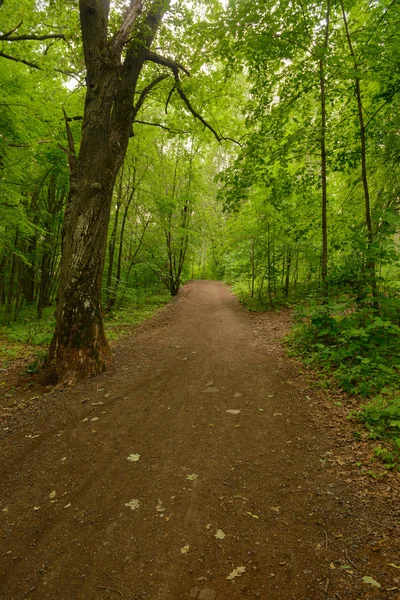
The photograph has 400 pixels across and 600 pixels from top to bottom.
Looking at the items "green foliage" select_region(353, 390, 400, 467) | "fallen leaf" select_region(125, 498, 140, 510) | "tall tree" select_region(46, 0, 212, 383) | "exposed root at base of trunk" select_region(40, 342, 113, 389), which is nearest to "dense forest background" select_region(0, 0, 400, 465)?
"green foliage" select_region(353, 390, 400, 467)

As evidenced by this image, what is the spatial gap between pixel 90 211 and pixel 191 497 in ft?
17.0

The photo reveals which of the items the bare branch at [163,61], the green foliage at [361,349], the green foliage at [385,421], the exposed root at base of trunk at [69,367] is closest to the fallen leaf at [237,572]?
the green foliage at [385,421]

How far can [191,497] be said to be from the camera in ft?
9.80

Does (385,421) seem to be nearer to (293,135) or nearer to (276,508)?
(276,508)

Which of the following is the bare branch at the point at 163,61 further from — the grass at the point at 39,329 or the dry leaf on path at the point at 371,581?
the dry leaf on path at the point at 371,581

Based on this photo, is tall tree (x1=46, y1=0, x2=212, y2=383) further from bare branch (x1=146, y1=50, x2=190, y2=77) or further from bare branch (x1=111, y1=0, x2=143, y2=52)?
bare branch (x1=146, y1=50, x2=190, y2=77)

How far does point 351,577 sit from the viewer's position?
2156 millimetres

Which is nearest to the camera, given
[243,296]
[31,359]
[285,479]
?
[285,479]

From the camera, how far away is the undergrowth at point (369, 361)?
383 centimetres

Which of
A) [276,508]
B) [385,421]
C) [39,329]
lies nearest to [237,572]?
[276,508]

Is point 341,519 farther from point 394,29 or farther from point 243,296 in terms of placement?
point 243,296

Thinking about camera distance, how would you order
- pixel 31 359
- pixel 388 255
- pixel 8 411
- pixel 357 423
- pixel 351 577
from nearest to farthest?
pixel 351 577
pixel 357 423
pixel 8 411
pixel 388 255
pixel 31 359

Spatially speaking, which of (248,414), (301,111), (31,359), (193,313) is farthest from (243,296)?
(248,414)

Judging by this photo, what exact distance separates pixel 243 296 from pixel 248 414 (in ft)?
38.4
